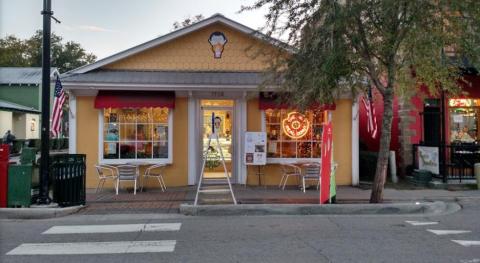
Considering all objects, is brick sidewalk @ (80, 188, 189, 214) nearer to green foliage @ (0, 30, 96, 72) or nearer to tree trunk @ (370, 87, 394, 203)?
tree trunk @ (370, 87, 394, 203)

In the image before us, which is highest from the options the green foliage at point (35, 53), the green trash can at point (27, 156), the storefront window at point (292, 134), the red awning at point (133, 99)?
the green foliage at point (35, 53)

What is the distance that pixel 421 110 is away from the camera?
16.5 meters

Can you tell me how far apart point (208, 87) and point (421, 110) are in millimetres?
8057

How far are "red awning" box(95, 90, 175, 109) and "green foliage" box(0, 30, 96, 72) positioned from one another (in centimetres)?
3705

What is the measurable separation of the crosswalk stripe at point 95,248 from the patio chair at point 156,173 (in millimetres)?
5943

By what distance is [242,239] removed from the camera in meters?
7.49

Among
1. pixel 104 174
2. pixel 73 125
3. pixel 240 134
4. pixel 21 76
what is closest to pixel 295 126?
pixel 240 134

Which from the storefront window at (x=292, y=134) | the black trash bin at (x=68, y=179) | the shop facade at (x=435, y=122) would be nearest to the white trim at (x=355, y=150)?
the storefront window at (x=292, y=134)

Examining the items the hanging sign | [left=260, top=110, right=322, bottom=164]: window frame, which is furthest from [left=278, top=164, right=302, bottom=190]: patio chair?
the hanging sign

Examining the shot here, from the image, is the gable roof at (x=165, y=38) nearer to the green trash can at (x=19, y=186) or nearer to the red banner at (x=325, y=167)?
the green trash can at (x=19, y=186)

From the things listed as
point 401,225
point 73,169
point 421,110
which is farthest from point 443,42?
point 73,169

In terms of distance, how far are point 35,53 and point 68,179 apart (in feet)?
185

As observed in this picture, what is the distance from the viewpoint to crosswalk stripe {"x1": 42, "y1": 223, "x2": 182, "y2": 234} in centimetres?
826

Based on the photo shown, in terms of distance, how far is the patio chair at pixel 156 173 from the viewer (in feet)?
43.5
